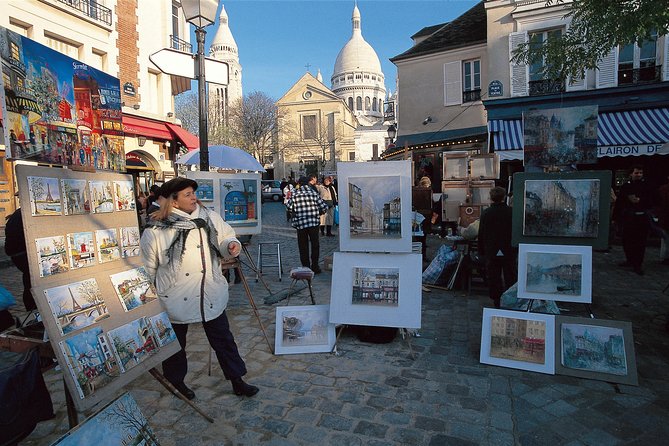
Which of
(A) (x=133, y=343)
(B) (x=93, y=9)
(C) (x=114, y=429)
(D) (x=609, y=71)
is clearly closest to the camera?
(C) (x=114, y=429)

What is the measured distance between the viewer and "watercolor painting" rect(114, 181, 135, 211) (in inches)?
102

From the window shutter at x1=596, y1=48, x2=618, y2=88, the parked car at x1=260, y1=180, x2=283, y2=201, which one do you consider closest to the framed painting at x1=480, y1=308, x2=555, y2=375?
the window shutter at x1=596, y1=48, x2=618, y2=88

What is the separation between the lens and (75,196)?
7.45 ft

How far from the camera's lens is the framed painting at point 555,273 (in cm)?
393

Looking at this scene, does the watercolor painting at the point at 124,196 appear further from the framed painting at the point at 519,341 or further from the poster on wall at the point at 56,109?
the framed painting at the point at 519,341

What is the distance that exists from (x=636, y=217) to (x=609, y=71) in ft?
24.7

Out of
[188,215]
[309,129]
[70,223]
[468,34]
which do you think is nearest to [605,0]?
[188,215]

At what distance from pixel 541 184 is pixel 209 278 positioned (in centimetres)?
357

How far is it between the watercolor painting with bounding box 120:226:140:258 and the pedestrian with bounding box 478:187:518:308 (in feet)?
13.1

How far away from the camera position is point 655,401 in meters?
3.08

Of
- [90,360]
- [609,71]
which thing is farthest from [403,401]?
[609,71]

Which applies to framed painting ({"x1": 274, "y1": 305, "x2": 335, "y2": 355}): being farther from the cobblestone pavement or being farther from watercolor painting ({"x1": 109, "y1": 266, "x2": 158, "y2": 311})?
watercolor painting ({"x1": 109, "y1": 266, "x2": 158, "y2": 311})

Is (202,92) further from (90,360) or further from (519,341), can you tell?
(519,341)

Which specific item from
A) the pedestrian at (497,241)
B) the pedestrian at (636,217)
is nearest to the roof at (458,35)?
the pedestrian at (636,217)
